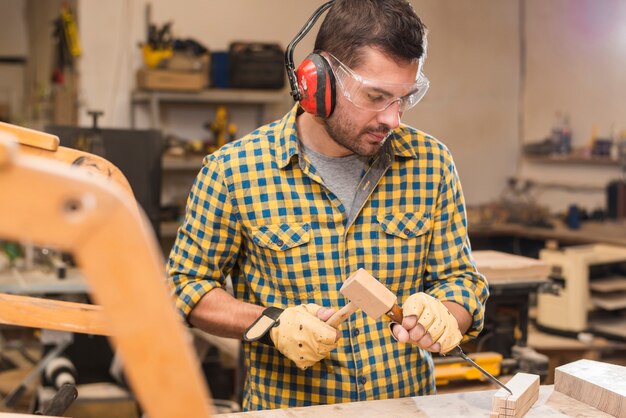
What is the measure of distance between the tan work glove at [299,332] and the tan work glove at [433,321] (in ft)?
0.54

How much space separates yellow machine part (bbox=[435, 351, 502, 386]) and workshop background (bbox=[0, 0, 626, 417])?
0.03m

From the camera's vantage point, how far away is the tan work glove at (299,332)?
66.9 inches

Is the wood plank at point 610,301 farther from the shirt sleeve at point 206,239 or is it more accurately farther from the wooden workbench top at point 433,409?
the shirt sleeve at point 206,239

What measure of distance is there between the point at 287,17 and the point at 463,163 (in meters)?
2.20

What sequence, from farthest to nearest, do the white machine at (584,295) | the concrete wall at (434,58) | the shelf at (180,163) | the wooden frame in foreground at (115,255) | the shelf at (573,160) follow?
the shelf at (573,160)
the concrete wall at (434,58)
the shelf at (180,163)
the white machine at (584,295)
the wooden frame in foreground at (115,255)

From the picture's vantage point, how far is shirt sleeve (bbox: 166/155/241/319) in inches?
78.3

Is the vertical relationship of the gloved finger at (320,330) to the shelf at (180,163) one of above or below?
above

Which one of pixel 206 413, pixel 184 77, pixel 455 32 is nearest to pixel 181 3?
pixel 184 77

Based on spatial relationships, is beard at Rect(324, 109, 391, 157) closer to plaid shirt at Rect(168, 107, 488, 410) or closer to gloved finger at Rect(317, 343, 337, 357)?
plaid shirt at Rect(168, 107, 488, 410)

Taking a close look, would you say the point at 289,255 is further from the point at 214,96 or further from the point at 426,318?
the point at 214,96

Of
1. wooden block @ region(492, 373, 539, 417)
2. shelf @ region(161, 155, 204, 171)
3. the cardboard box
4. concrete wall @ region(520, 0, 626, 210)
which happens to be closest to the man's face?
wooden block @ region(492, 373, 539, 417)

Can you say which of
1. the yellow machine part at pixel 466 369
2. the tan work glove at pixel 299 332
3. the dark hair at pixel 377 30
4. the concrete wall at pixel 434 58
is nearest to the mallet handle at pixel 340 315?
the tan work glove at pixel 299 332

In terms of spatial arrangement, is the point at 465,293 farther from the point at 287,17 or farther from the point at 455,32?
the point at 455,32

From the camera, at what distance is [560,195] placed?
24.4ft
